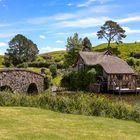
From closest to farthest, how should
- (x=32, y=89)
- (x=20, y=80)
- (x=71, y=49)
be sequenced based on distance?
(x=20, y=80) < (x=32, y=89) < (x=71, y=49)

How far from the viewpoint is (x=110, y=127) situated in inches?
747

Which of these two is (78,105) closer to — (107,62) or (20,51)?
(107,62)

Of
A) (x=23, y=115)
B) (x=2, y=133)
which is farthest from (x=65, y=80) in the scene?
(x=2, y=133)

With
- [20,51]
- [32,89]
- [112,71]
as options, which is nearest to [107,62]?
[112,71]

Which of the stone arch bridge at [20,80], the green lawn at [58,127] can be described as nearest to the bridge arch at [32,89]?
the stone arch bridge at [20,80]

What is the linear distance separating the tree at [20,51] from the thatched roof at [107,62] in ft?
110

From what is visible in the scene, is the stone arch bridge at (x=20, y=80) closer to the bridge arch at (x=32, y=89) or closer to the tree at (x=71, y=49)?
the bridge arch at (x=32, y=89)

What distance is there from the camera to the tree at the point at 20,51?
3920 inches

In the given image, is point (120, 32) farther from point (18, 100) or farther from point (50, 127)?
point (50, 127)

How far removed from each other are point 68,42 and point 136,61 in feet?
49.4

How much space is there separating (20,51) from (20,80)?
188ft

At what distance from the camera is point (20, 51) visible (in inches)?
3996

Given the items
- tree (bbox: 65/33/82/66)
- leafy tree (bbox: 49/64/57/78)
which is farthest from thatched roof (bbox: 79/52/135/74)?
tree (bbox: 65/33/82/66)

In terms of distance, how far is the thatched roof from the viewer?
64463mm
